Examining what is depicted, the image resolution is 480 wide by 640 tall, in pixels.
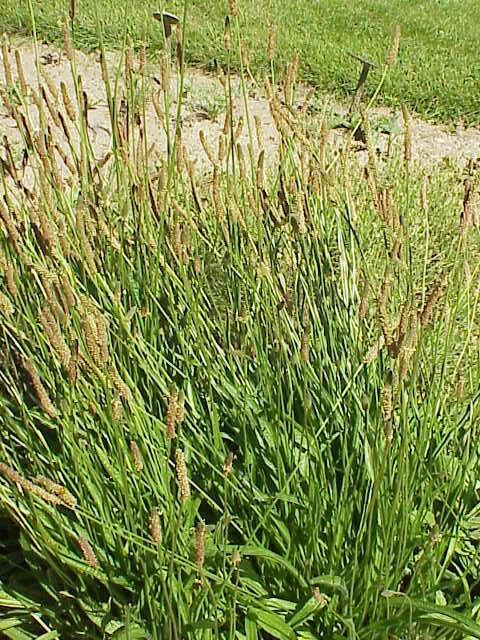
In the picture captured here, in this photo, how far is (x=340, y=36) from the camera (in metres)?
5.24

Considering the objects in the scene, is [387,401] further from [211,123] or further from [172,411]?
[211,123]

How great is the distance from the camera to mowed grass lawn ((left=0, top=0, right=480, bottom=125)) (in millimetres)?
4715

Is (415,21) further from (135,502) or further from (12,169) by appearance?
(135,502)

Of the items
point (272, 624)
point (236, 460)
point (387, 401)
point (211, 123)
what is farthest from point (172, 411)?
point (211, 123)

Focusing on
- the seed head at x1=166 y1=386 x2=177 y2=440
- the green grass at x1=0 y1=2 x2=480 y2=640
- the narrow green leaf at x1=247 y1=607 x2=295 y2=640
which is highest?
the seed head at x1=166 y1=386 x2=177 y2=440

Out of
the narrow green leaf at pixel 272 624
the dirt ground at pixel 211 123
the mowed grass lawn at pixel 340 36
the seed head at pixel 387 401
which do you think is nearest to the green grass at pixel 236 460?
the narrow green leaf at pixel 272 624

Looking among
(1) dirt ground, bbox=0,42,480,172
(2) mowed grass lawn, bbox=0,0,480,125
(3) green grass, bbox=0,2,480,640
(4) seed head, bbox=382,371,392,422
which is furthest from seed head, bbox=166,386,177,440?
→ (2) mowed grass lawn, bbox=0,0,480,125

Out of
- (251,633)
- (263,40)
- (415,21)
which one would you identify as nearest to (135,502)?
(251,633)

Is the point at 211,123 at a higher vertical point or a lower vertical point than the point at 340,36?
lower

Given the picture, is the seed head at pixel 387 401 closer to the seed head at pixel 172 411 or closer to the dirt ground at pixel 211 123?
the seed head at pixel 172 411

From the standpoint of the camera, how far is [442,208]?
348 centimetres

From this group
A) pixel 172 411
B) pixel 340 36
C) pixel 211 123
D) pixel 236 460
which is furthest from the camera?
pixel 340 36

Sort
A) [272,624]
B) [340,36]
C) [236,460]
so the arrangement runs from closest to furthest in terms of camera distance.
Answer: [272,624] → [236,460] → [340,36]

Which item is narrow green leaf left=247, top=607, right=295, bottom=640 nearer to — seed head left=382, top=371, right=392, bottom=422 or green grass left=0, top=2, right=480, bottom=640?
green grass left=0, top=2, right=480, bottom=640
